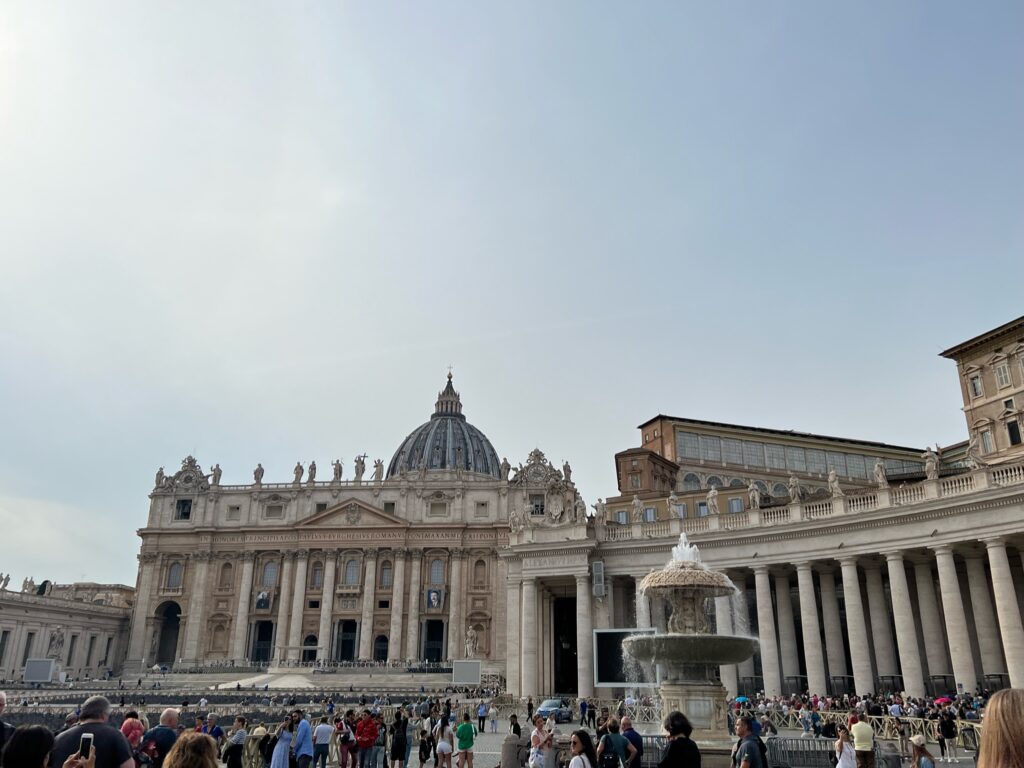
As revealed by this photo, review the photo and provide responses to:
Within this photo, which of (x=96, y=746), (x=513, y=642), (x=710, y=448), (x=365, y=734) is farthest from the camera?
(x=710, y=448)

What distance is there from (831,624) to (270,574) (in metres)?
67.7

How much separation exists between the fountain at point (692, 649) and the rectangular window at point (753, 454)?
5317cm

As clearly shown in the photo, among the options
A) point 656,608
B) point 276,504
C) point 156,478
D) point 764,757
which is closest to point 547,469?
point 276,504

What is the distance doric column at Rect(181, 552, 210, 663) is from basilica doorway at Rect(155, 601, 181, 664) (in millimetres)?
4569

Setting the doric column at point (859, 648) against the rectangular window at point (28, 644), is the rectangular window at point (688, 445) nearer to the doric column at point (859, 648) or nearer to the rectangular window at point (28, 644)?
the doric column at point (859, 648)

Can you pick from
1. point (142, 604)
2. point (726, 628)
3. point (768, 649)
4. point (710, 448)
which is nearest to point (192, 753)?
point (768, 649)

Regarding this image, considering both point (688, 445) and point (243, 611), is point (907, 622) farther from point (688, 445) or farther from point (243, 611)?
point (243, 611)

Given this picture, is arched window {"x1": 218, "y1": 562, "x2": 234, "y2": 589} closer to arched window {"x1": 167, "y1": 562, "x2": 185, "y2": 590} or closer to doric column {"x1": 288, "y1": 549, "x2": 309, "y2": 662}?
arched window {"x1": 167, "y1": 562, "x2": 185, "y2": 590}

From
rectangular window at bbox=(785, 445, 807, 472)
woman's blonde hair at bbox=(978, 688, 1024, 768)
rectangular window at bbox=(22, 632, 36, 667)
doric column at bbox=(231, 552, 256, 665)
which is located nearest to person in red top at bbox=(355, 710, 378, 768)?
woman's blonde hair at bbox=(978, 688, 1024, 768)

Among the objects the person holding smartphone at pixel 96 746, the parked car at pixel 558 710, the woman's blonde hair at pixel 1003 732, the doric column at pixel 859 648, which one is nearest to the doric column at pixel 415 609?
the parked car at pixel 558 710

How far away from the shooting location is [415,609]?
8475 cm

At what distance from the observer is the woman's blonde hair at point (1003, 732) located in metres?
3.44

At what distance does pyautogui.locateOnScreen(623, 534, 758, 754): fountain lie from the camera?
18.7 meters

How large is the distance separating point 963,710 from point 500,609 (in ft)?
205
